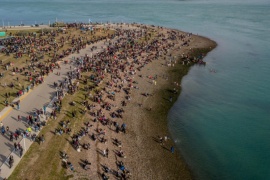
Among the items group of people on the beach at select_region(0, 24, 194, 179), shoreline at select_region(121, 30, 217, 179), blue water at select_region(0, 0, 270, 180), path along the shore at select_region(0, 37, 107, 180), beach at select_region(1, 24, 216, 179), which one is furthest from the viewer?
group of people on the beach at select_region(0, 24, 194, 179)

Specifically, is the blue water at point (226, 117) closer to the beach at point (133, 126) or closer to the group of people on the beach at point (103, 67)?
the beach at point (133, 126)

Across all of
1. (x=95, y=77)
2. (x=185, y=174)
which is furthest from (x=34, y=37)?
(x=185, y=174)

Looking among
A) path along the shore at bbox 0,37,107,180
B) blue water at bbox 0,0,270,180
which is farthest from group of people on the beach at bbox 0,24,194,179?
blue water at bbox 0,0,270,180

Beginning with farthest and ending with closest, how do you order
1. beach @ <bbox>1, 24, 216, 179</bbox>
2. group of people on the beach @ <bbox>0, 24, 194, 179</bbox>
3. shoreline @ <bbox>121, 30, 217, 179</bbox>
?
group of people on the beach @ <bbox>0, 24, 194, 179</bbox> → shoreline @ <bbox>121, 30, 217, 179</bbox> → beach @ <bbox>1, 24, 216, 179</bbox>

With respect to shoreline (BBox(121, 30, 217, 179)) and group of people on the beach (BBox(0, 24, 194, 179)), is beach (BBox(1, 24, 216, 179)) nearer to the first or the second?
shoreline (BBox(121, 30, 217, 179))

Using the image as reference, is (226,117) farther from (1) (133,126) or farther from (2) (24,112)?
(2) (24,112)

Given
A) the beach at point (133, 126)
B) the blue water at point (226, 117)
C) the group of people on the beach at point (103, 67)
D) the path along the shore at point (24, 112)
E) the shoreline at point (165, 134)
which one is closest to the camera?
the path along the shore at point (24, 112)

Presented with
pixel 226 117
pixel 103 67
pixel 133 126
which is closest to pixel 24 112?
pixel 133 126

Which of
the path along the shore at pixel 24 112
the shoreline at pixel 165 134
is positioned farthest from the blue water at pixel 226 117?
the path along the shore at pixel 24 112

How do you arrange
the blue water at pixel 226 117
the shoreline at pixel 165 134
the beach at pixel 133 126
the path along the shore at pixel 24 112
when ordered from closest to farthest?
1. the path along the shore at pixel 24 112
2. the beach at pixel 133 126
3. the shoreline at pixel 165 134
4. the blue water at pixel 226 117
